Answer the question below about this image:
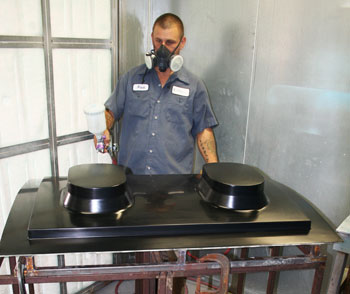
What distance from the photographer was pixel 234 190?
3.77 feet

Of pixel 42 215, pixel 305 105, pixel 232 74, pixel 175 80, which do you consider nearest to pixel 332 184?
Answer: pixel 305 105

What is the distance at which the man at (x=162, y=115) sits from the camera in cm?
200

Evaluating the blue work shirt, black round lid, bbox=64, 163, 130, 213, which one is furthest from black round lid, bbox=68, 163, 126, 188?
the blue work shirt

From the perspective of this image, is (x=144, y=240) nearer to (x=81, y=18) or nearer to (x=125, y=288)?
(x=81, y=18)

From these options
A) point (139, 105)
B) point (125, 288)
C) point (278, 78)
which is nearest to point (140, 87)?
point (139, 105)

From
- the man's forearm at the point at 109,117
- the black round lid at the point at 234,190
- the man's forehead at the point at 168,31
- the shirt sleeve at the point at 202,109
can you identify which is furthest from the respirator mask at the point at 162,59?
the black round lid at the point at 234,190

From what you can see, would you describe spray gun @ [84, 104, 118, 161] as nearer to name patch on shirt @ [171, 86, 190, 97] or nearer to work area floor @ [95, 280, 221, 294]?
name patch on shirt @ [171, 86, 190, 97]

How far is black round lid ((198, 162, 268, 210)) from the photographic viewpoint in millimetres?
1149

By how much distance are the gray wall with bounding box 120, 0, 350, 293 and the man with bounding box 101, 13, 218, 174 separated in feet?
0.78

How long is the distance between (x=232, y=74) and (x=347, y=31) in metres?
0.67

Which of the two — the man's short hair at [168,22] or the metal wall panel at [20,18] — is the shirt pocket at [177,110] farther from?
the metal wall panel at [20,18]

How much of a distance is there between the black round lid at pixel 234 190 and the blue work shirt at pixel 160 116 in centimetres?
78

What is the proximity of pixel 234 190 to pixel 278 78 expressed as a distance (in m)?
1.06

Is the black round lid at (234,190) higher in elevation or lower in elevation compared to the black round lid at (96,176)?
lower
